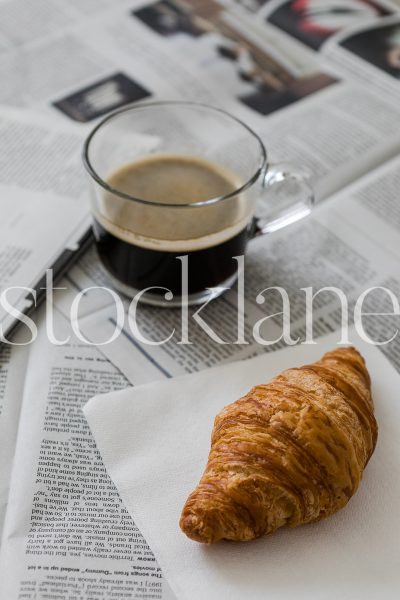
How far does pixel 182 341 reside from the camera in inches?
31.8

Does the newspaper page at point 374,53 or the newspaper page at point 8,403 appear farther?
the newspaper page at point 374,53

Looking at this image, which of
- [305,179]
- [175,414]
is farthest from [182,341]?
[305,179]

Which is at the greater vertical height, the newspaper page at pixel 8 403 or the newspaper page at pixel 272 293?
→ the newspaper page at pixel 272 293

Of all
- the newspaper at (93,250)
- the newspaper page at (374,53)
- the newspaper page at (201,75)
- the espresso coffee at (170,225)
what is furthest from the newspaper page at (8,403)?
the newspaper page at (374,53)

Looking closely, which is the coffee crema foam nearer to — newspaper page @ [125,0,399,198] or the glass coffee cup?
the glass coffee cup

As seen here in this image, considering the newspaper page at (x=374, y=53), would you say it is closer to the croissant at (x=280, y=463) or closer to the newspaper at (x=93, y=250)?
the newspaper at (x=93, y=250)

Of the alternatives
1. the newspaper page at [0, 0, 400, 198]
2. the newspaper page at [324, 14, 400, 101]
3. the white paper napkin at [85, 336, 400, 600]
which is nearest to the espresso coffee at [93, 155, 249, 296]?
the white paper napkin at [85, 336, 400, 600]

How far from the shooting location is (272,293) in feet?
2.85

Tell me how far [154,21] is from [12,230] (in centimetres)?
57

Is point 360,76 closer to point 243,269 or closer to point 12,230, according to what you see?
point 243,269

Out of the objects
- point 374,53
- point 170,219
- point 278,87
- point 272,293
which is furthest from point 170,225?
point 374,53

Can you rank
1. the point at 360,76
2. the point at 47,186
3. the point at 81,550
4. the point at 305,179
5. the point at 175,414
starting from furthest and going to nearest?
the point at 360,76, the point at 47,186, the point at 305,179, the point at 175,414, the point at 81,550

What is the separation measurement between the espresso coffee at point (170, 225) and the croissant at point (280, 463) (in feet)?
0.64

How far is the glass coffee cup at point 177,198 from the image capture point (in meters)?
0.76
